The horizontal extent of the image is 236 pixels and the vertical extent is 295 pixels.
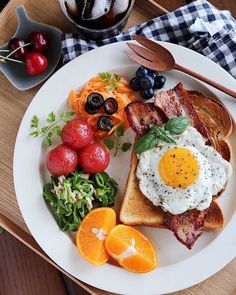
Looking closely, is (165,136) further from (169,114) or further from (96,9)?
(96,9)

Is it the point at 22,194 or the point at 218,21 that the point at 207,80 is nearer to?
the point at 218,21

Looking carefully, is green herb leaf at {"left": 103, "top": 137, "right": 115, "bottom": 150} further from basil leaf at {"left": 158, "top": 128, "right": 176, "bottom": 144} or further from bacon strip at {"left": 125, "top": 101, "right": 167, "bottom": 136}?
basil leaf at {"left": 158, "top": 128, "right": 176, "bottom": 144}

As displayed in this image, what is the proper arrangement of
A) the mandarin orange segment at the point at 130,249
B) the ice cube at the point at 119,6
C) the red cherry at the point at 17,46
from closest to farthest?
the mandarin orange segment at the point at 130,249 < the ice cube at the point at 119,6 < the red cherry at the point at 17,46

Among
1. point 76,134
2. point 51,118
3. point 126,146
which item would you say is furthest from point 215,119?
point 51,118

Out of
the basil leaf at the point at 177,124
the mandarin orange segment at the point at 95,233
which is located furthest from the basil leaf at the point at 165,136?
the mandarin orange segment at the point at 95,233

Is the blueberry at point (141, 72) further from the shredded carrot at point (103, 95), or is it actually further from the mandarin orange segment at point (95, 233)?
the mandarin orange segment at point (95, 233)
